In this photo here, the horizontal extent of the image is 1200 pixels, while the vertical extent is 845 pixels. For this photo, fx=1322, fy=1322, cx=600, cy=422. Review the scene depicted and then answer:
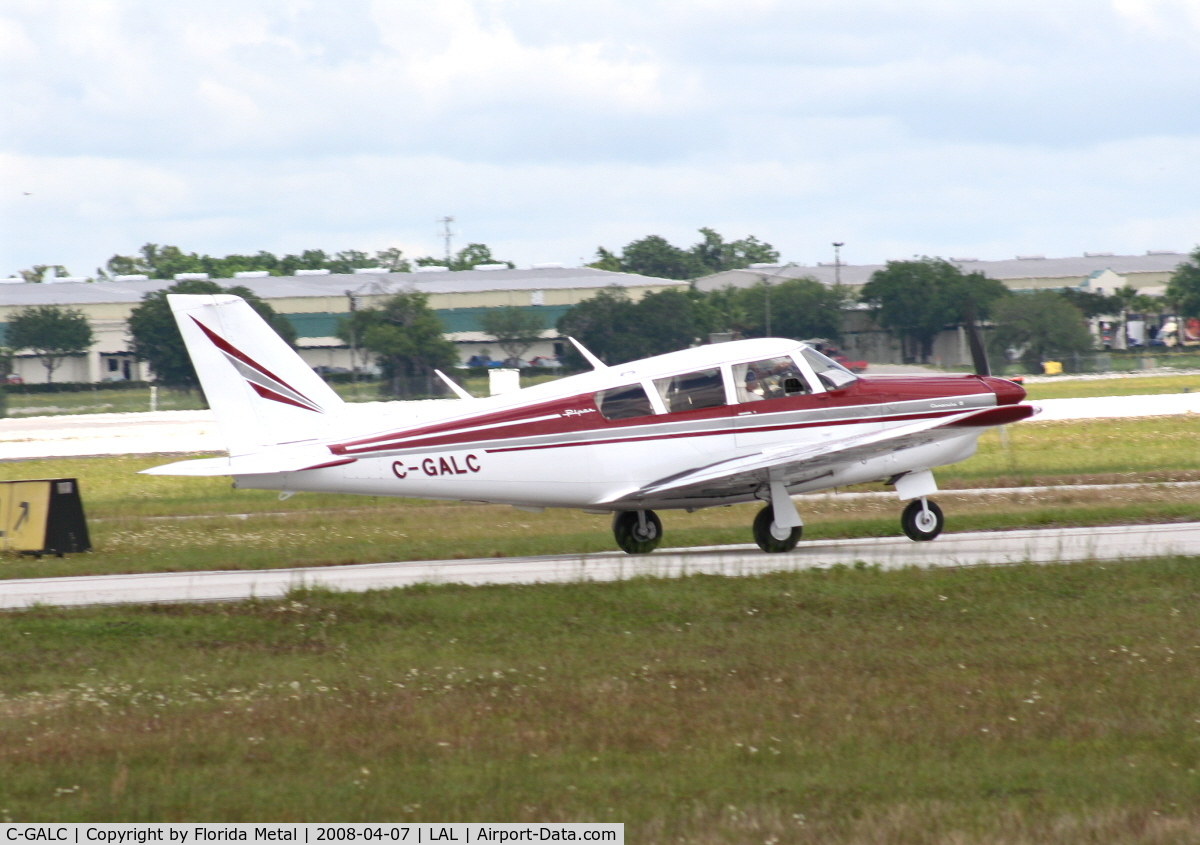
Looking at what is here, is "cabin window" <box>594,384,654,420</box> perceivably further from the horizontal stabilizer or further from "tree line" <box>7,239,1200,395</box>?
"tree line" <box>7,239,1200,395</box>

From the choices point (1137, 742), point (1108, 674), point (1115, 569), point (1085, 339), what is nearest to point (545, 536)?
point (1115, 569)

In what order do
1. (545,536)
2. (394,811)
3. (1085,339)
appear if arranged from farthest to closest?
1. (1085,339)
2. (545,536)
3. (394,811)

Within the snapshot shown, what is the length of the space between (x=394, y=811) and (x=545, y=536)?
1474 centimetres

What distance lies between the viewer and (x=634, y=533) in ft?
60.6

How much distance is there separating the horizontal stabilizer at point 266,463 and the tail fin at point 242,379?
0.66 ft

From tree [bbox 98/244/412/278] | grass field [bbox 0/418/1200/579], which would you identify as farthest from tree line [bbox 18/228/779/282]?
grass field [bbox 0/418/1200/579]

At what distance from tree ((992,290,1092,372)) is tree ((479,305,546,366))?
3074cm

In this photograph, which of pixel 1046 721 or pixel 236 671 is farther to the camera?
pixel 236 671

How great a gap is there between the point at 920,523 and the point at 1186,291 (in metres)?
102

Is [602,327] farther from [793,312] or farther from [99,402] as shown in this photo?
[99,402]

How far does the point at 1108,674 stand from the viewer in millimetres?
9938

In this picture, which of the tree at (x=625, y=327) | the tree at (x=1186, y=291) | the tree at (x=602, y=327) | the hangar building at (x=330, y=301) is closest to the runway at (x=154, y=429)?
the hangar building at (x=330, y=301)

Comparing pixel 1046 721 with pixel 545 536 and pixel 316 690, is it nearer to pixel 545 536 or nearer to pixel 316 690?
pixel 316 690

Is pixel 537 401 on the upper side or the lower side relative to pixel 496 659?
upper
